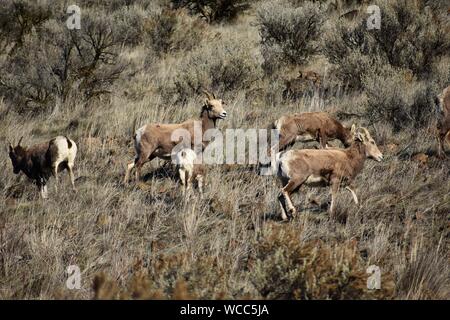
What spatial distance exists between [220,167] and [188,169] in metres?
0.76

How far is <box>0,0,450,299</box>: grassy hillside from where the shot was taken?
5117 millimetres

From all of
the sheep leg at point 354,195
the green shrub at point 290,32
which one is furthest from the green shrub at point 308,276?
the green shrub at point 290,32

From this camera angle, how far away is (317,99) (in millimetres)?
11836

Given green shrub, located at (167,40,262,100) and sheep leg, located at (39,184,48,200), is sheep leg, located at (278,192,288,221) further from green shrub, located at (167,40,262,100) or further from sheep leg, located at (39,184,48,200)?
green shrub, located at (167,40,262,100)

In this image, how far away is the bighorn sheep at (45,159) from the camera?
28.2ft

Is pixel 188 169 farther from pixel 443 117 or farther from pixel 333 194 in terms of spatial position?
pixel 443 117

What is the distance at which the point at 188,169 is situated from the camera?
833cm

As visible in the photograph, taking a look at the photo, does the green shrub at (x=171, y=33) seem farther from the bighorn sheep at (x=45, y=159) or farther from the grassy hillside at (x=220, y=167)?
the bighorn sheep at (x=45, y=159)

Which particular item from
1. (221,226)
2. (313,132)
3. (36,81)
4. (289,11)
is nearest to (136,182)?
(221,226)

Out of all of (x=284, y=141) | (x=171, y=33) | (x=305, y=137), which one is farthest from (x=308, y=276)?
(x=171, y=33)

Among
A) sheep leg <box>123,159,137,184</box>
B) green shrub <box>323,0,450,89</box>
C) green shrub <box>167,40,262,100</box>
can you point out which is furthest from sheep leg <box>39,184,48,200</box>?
green shrub <box>323,0,450,89</box>

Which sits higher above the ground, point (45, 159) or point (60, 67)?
point (45, 159)
